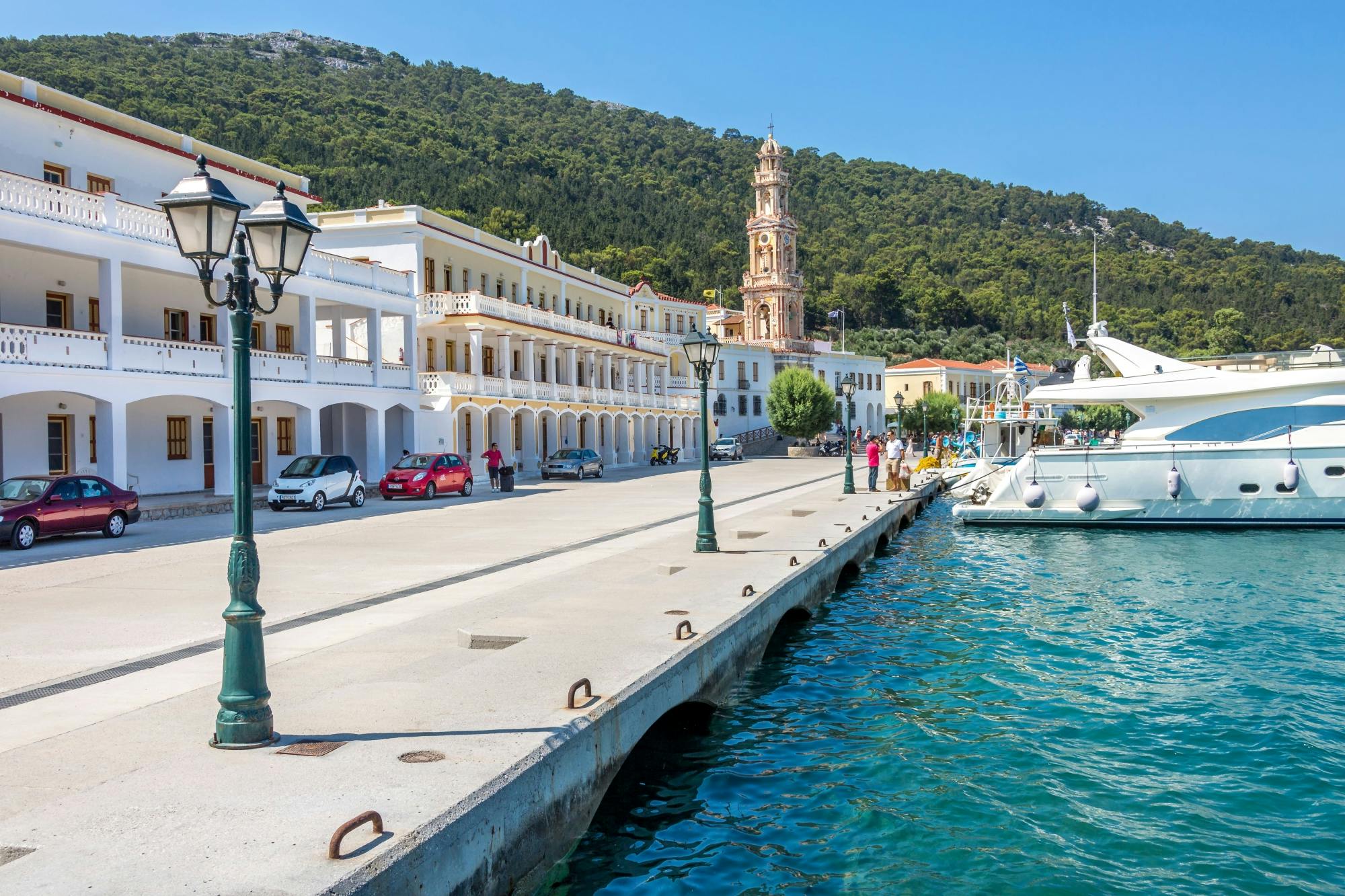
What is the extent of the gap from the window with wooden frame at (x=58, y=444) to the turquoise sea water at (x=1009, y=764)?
2102cm

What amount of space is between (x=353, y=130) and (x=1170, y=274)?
108642 mm

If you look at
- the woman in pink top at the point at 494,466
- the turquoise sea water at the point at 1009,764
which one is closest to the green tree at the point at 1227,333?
the woman in pink top at the point at 494,466

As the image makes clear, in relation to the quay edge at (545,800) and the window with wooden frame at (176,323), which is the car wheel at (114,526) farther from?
the quay edge at (545,800)

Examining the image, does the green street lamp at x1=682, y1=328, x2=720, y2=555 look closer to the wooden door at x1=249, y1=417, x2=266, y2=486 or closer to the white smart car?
the white smart car

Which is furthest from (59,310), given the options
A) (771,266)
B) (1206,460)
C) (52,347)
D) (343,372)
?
(771,266)

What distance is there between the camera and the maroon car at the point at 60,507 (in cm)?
1867

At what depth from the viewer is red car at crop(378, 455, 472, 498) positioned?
1219 inches

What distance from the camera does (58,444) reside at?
26109mm

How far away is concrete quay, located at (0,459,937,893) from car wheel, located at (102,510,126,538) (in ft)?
14.2

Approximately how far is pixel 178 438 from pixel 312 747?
26.9 m

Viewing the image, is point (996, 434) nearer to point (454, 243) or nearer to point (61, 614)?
point (454, 243)

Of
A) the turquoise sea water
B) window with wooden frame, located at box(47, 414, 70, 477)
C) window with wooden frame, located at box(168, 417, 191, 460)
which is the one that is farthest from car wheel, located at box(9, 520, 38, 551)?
the turquoise sea water

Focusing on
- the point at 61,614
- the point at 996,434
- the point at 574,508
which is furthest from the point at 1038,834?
the point at 996,434

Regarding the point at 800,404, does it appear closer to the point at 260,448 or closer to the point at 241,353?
the point at 260,448
